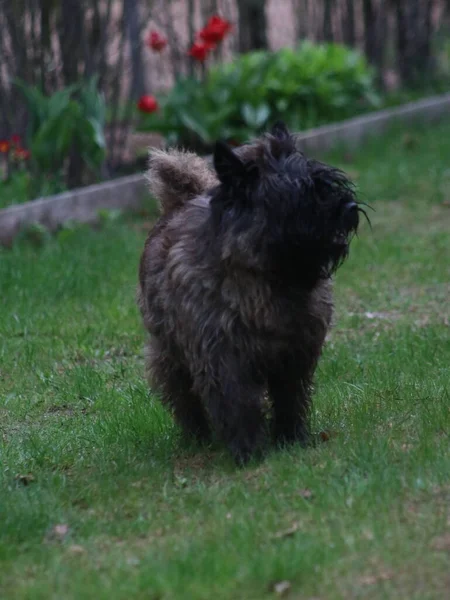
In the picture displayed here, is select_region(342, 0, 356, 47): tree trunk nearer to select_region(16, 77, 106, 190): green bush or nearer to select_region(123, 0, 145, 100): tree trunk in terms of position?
select_region(123, 0, 145, 100): tree trunk

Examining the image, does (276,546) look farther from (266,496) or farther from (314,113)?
(314,113)

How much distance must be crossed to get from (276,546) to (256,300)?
1.18 meters

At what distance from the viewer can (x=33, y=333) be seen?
25.0 ft

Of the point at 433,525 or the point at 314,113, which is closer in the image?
the point at 433,525

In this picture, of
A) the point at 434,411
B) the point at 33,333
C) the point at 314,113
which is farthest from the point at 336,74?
the point at 434,411

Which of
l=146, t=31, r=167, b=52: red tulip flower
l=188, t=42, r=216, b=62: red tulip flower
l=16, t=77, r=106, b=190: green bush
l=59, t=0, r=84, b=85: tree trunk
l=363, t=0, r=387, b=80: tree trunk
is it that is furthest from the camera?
l=363, t=0, r=387, b=80: tree trunk

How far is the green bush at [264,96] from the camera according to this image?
12.0 m

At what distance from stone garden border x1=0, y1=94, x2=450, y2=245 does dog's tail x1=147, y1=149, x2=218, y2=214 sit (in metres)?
1.90

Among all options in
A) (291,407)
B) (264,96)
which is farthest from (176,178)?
(264,96)

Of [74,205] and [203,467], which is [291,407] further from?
[74,205]

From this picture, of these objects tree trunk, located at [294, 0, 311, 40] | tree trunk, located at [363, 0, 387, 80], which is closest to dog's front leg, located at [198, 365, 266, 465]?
tree trunk, located at [294, 0, 311, 40]

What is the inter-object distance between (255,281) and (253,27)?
10.0 meters

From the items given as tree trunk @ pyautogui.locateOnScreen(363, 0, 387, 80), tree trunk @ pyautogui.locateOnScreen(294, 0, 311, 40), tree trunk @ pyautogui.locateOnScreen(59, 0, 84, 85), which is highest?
tree trunk @ pyautogui.locateOnScreen(59, 0, 84, 85)

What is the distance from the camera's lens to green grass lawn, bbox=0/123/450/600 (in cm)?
397
